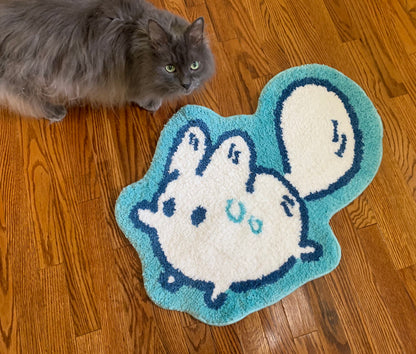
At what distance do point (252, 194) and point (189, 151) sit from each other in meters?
0.28

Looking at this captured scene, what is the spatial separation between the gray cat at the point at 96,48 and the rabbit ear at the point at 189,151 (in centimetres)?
21

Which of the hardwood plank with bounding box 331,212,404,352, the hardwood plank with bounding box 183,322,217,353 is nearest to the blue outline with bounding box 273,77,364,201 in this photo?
the hardwood plank with bounding box 331,212,404,352

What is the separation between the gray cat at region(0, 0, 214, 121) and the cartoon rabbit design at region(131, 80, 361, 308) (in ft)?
0.94

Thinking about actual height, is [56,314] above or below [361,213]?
below

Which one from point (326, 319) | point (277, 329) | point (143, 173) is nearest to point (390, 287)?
point (326, 319)

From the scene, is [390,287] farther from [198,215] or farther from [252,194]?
[198,215]

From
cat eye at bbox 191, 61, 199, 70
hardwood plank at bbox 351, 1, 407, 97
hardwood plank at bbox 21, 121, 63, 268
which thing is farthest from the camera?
hardwood plank at bbox 351, 1, 407, 97

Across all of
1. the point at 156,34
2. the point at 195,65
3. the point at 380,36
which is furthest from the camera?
the point at 380,36

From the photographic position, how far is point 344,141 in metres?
1.38

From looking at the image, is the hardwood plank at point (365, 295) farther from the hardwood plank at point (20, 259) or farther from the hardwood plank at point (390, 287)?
the hardwood plank at point (20, 259)

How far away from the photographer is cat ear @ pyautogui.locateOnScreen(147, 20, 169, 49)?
1050 millimetres

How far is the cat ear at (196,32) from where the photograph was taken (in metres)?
1.08

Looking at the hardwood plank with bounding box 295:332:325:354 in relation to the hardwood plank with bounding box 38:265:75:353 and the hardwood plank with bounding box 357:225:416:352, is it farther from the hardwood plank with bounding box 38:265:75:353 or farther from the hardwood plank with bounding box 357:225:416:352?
the hardwood plank with bounding box 38:265:75:353

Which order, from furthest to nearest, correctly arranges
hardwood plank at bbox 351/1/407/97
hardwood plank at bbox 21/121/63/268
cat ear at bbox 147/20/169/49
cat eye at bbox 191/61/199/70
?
hardwood plank at bbox 351/1/407/97 < hardwood plank at bbox 21/121/63/268 < cat eye at bbox 191/61/199/70 < cat ear at bbox 147/20/169/49
